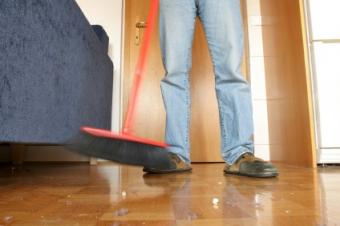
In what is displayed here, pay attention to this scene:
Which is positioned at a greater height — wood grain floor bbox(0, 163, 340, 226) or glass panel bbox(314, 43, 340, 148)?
glass panel bbox(314, 43, 340, 148)

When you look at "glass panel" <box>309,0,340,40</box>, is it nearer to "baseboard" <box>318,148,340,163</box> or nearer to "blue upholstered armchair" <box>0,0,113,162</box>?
"baseboard" <box>318,148,340,163</box>

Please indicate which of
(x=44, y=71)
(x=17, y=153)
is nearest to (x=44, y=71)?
(x=44, y=71)

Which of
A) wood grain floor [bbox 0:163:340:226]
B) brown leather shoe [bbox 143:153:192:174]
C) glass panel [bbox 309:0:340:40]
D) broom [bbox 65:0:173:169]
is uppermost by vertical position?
glass panel [bbox 309:0:340:40]

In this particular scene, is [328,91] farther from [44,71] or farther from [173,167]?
[44,71]

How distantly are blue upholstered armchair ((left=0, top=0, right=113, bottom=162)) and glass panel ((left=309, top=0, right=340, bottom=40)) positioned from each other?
1032 mm

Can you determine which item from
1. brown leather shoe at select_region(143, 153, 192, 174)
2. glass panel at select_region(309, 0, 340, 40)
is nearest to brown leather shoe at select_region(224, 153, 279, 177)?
brown leather shoe at select_region(143, 153, 192, 174)

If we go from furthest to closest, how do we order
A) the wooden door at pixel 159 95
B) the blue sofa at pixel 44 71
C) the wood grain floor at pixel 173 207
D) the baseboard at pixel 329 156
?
the wooden door at pixel 159 95
the baseboard at pixel 329 156
the blue sofa at pixel 44 71
the wood grain floor at pixel 173 207

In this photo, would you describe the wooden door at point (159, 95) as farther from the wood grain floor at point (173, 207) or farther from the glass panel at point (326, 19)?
the wood grain floor at point (173, 207)

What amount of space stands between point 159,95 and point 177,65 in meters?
0.84

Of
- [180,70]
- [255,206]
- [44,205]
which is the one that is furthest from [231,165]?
[44,205]

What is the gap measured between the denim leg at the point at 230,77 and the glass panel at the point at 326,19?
0.52m

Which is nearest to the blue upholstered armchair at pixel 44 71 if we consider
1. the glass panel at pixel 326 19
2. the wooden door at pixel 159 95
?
the wooden door at pixel 159 95

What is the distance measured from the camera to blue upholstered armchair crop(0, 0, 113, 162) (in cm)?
65

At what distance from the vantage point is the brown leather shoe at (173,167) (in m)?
0.95
